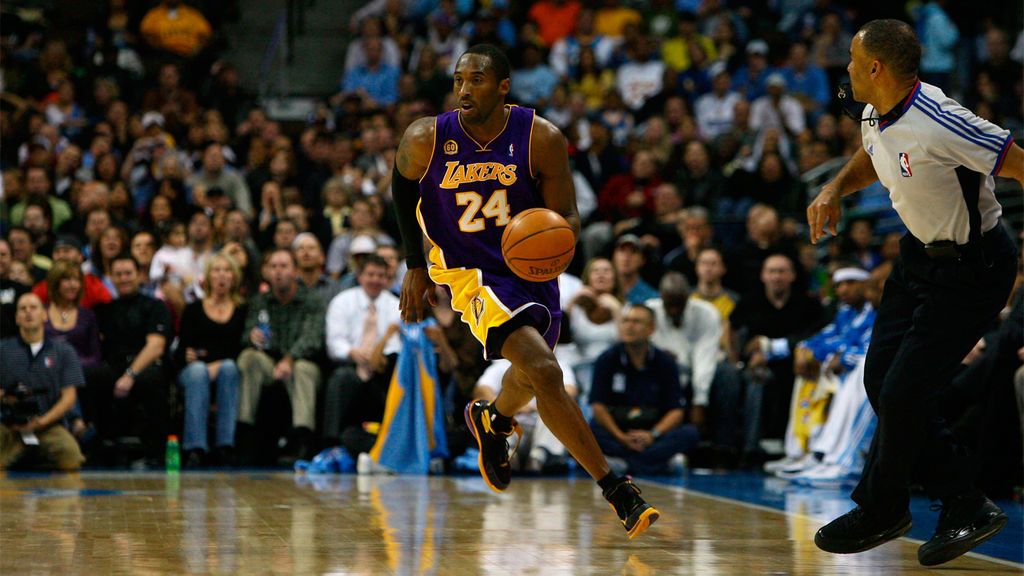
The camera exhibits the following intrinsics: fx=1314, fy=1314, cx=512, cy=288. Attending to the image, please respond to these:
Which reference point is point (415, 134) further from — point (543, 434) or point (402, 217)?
point (543, 434)

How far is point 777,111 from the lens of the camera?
51.2ft

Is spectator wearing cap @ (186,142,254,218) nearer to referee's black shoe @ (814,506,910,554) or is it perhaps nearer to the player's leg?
the player's leg

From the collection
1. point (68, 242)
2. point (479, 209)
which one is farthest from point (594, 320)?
point (479, 209)

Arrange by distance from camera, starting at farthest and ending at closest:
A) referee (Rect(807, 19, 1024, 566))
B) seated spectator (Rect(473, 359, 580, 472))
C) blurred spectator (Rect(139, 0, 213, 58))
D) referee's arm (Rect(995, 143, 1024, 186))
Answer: blurred spectator (Rect(139, 0, 213, 58)) → seated spectator (Rect(473, 359, 580, 472)) → referee (Rect(807, 19, 1024, 566)) → referee's arm (Rect(995, 143, 1024, 186))

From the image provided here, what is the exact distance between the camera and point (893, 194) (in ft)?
16.3

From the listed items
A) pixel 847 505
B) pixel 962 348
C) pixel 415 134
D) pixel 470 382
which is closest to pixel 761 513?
pixel 847 505

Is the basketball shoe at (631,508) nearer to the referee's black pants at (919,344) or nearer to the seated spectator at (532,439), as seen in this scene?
the referee's black pants at (919,344)

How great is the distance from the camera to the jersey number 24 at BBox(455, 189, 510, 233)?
5.85m

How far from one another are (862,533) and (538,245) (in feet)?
5.63

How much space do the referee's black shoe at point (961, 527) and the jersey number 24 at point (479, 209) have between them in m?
2.22

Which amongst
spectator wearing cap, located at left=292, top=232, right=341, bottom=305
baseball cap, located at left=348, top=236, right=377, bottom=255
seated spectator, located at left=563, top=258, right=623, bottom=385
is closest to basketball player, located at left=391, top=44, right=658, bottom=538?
seated spectator, located at left=563, top=258, right=623, bottom=385

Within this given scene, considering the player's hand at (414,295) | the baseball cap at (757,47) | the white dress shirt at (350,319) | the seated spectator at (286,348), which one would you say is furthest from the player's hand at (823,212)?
the baseball cap at (757,47)

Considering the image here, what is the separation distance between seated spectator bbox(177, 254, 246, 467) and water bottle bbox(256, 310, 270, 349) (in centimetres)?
14

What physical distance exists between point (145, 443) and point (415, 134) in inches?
221
